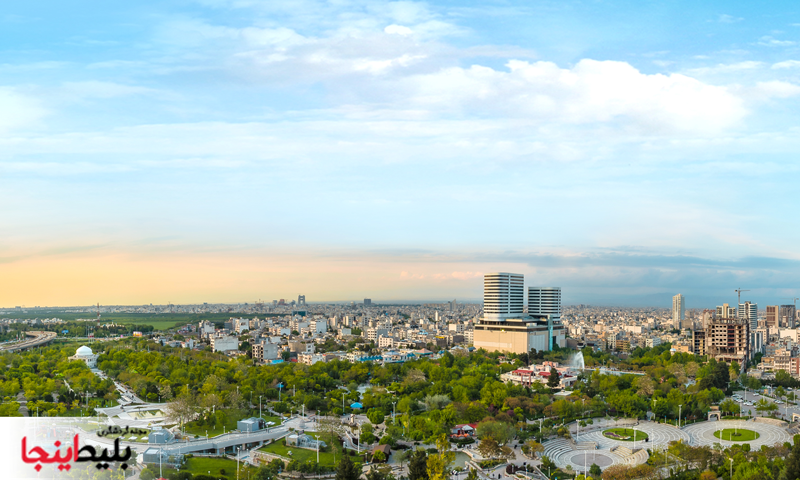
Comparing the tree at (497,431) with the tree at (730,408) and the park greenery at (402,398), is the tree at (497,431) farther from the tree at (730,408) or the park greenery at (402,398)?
the tree at (730,408)

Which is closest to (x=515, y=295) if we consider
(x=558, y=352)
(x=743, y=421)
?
(x=558, y=352)

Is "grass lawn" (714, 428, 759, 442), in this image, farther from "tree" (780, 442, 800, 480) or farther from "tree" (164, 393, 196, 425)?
"tree" (164, 393, 196, 425)

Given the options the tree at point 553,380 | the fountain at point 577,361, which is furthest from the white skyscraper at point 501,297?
the tree at point 553,380

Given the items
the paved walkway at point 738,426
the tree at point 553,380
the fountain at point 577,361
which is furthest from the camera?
the fountain at point 577,361

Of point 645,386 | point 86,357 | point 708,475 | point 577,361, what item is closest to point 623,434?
point 645,386

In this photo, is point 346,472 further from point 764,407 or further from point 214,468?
point 764,407

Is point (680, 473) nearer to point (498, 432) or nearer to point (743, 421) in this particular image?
point (498, 432)
